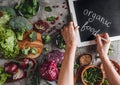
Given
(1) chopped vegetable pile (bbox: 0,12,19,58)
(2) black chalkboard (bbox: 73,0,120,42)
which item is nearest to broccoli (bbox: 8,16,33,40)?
(1) chopped vegetable pile (bbox: 0,12,19,58)

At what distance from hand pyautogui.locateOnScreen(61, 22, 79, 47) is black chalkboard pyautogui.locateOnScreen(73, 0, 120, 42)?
11 centimetres

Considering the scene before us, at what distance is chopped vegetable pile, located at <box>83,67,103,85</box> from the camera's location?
1419mm

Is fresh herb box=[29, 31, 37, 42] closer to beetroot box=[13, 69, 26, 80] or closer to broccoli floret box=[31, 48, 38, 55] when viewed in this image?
broccoli floret box=[31, 48, 38, 55]

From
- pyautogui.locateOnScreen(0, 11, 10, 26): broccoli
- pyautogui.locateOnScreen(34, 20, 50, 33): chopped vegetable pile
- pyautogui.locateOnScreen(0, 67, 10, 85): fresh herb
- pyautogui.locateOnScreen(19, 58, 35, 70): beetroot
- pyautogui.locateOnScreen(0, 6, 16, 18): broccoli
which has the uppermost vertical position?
pyautogui.locateOnScreen(0, 6, 16, 18): broccoli

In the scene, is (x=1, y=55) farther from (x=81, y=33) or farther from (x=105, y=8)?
(x=105, y=8)

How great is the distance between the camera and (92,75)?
4.68ft

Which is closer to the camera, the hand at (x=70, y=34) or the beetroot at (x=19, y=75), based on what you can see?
the hand at (x=70, y=34)

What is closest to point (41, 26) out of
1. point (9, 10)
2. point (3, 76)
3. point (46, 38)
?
point (46, 38)

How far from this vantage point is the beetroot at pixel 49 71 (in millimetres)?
1382

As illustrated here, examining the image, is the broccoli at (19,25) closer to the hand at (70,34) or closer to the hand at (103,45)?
the hand at (70,34)

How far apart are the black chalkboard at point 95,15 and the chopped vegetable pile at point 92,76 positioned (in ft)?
0.51

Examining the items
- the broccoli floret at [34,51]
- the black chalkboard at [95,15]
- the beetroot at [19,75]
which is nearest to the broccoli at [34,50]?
the broccoli floret at [34,51]

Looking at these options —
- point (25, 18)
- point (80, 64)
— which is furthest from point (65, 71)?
point (25, 18)

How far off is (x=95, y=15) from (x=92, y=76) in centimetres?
30
